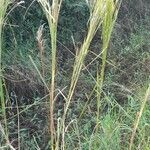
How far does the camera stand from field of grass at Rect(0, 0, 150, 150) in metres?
2.31

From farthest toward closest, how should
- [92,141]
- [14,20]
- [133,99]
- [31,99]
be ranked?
[14,20] < [31,99] < [133,99] < [92,141]

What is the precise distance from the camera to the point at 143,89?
302 centimetres

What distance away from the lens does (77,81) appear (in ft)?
10.4

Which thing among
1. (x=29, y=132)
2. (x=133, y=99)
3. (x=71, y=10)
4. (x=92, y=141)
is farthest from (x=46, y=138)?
(x=71, y=10)

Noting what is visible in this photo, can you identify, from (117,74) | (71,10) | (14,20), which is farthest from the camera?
(71,10)

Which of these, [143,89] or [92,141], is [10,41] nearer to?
[143,89]

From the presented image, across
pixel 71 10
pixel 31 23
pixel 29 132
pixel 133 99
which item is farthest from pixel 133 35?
pixel 29 132

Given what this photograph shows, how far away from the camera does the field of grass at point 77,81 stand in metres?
2.31

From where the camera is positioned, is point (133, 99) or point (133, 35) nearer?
point (133, 99)

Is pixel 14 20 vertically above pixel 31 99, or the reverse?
pixel 14 20

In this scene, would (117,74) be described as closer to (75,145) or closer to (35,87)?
(35,87)

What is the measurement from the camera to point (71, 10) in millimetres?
3846

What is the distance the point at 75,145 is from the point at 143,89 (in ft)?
2.48

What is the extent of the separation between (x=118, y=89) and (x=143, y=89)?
0.62 feet
